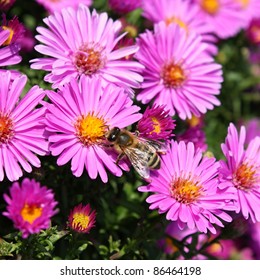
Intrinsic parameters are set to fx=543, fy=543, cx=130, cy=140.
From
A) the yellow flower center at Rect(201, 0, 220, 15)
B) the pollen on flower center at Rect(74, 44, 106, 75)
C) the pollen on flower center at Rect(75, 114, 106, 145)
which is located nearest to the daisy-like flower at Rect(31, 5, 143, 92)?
the pollen on flower center at Rect(74, 44, 106, 75)

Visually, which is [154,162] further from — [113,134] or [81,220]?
[81,220]

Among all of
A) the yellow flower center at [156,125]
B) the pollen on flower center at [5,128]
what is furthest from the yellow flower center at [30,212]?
the yellow flower center at [156,125]

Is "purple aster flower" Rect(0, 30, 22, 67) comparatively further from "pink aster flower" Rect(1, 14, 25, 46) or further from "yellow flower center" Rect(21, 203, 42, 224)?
"yellow flower center" Rect(21, 203, 42, 224)

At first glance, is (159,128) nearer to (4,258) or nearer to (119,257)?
(119,257)

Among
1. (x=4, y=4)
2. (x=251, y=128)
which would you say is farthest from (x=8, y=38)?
(x=251, y=128)

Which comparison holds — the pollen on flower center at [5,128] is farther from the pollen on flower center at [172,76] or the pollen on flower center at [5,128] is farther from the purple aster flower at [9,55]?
the pollen on flower center at [172,76]
